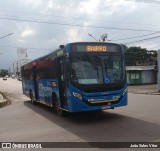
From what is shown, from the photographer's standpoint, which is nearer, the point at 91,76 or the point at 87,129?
the point at 87,129

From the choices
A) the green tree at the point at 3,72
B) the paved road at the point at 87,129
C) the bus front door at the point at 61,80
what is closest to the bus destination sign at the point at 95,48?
the bus front door at the point at 61,80

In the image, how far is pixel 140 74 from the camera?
54.7m

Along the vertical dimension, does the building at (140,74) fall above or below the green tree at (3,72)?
below

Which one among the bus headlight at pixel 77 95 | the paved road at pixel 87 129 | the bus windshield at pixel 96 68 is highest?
the bus windshield at pixel 96 68

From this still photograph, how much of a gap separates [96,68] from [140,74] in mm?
43967

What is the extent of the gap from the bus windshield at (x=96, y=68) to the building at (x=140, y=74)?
41.0m

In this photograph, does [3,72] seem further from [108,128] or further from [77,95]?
[108,128]

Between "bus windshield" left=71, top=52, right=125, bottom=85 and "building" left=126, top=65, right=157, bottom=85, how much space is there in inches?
1613

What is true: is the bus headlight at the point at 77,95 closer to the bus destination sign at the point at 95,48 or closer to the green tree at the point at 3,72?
the bus destination sign at the point at 95,48

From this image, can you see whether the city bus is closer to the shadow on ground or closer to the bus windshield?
the bus windshield

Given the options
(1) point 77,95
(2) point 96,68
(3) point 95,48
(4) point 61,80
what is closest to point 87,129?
(1) point 77,95

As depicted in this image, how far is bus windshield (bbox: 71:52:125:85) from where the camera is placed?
11.7m

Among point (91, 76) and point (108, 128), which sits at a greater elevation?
point (91, 76)

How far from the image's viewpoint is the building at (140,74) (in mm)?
53356
